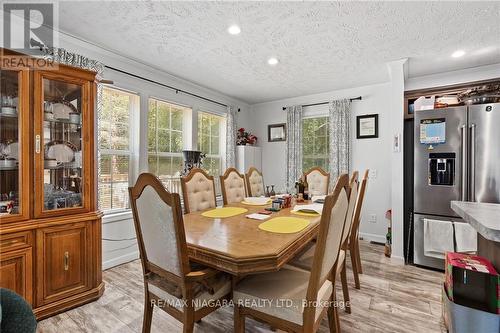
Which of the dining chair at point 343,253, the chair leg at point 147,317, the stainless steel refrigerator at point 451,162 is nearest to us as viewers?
the chair leg at point 147,317

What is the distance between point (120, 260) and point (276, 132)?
345cm

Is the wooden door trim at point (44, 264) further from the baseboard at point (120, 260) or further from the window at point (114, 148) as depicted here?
the window at point (114, 148)

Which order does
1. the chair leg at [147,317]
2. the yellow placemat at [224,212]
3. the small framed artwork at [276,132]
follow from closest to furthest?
the chair leg at [147,317]
the yellow placemat at [224,212]
the small framed artwork at [276,132]

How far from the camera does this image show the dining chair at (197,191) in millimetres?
2367

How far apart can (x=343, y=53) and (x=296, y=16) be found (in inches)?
39.0

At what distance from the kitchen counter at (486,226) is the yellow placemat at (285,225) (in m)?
0.86

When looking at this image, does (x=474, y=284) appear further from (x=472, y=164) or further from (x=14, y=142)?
(x=14, y=142)

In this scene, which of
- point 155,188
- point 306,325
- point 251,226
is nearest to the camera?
point 306,325

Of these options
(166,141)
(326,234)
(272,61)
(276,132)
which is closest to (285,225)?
(326,234)

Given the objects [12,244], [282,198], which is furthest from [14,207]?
[282,198]

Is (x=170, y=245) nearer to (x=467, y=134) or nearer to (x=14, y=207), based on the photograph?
(x=14, y=207)

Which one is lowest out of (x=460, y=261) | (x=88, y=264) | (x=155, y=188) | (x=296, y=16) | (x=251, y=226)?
(x=88, y=264)

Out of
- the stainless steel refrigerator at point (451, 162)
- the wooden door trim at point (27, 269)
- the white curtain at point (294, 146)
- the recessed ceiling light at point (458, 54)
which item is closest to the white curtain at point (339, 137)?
the white curtain at point (294, 146)

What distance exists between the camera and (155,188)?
1.26m
